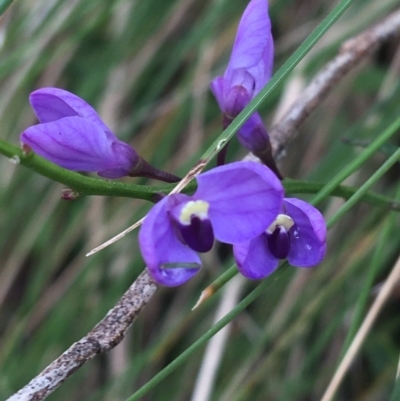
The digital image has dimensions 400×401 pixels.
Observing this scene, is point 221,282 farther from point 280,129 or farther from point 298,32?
point 298,32

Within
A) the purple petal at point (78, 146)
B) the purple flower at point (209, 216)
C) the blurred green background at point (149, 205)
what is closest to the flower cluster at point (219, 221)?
the purple flower at point (209, 216)

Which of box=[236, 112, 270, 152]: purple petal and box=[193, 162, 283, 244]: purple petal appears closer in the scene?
box=[193, 162, 283, 244]: purple petal

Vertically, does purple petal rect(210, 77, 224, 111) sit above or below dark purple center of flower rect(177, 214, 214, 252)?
above

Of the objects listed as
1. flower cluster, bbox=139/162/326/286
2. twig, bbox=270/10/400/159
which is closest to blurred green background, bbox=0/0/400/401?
twig, bbox=270/10/400/159

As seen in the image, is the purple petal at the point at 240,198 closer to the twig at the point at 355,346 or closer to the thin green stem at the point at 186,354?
the thin green stem at the point at 186,354

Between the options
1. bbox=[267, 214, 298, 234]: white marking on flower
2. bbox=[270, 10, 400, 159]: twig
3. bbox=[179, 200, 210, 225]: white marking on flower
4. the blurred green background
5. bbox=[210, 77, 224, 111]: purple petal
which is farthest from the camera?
the blurred green background

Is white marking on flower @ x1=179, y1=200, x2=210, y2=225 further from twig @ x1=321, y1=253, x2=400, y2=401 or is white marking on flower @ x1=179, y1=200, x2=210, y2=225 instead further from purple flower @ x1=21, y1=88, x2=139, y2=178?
twig @ x1=321, y1=253, x2=400, y2=401

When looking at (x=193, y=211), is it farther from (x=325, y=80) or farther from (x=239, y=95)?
(x=325, y=80)
